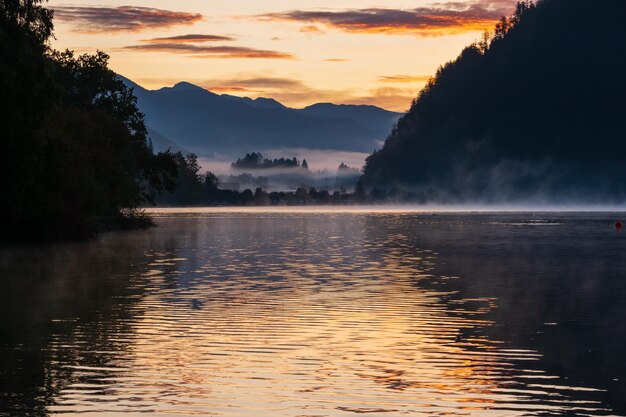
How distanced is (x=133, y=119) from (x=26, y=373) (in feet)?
383

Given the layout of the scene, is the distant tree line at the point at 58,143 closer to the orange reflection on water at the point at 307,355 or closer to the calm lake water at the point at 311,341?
the calm lake water at the point at 311,341

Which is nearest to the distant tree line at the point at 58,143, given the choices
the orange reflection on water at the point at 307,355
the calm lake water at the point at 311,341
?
the calm lake water at the point at 311,341

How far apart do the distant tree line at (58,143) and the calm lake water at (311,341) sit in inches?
395

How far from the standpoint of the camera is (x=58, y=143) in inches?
2867

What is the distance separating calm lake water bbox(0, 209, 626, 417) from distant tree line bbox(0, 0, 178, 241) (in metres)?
10.0

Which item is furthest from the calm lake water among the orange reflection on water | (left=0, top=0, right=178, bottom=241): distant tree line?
(left=0, top=0, right=178, bottom=241): distant tree line

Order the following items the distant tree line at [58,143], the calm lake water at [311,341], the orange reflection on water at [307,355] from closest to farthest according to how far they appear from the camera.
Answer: the orange reflection on water at [307,355] → the calm lake water at [311,341] → the distant tree line at [58,143]

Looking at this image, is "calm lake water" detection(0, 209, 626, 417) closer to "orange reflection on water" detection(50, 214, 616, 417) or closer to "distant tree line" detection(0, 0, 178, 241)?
"orange reflection on water" detection(50, 214, 616, 417)

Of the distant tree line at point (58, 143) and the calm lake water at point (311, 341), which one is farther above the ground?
the distant tree line at point (58, 143)

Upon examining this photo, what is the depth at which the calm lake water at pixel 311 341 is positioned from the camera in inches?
828

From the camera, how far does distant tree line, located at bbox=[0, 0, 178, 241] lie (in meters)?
64.7

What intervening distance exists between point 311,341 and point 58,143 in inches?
1873

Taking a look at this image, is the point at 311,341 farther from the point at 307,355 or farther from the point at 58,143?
the point at 58,143

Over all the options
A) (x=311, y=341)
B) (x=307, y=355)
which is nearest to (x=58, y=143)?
(x=311, y=341)
